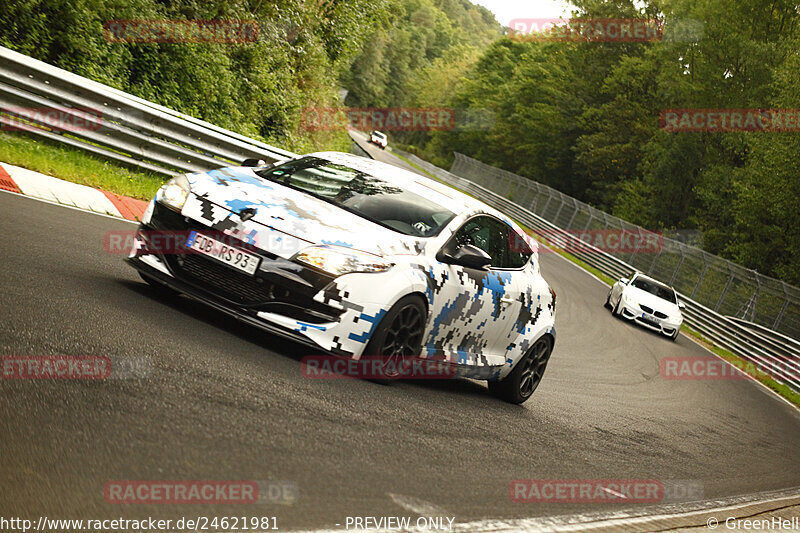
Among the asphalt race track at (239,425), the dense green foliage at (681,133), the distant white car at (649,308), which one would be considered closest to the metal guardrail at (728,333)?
the distant white car at (649,308)

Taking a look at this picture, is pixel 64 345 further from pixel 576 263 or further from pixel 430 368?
pixel 576 263

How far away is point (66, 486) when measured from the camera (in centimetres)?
337

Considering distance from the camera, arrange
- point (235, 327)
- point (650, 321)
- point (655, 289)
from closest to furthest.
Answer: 1. point (235, 327)
2. point (650, 321)
3. point (655, 289)

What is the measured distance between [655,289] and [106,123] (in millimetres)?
16690

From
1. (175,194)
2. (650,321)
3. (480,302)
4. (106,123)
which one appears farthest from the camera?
(650,321)

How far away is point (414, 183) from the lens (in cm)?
785

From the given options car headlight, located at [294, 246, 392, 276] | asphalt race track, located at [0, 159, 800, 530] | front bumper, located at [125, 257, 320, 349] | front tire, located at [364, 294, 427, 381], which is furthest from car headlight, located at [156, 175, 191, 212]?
front tire, located at [364, 294, 427, 381]

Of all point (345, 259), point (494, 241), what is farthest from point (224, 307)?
point (494, 241)

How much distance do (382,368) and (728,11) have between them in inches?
1961

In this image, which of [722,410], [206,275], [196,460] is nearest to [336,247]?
[206,275]

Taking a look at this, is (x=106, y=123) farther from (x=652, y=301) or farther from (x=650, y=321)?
(x=652, y=301)

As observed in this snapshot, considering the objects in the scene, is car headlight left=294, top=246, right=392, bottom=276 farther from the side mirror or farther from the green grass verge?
the green grass verge

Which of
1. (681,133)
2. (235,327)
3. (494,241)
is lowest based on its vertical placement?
(235,327)

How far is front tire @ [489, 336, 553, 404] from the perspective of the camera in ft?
27.6
